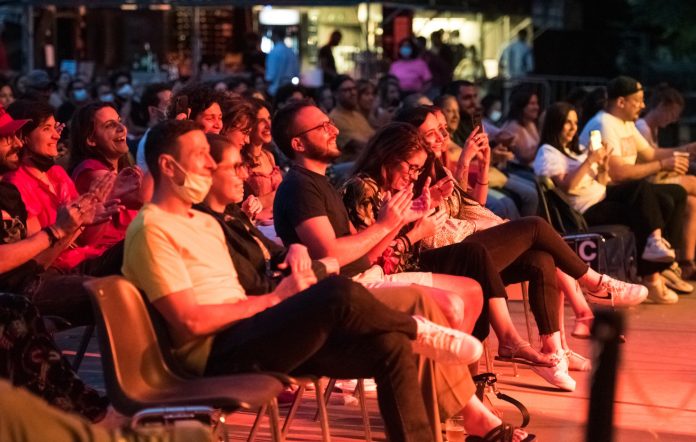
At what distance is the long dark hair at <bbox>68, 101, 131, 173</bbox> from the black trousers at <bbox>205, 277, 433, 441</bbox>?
7.77ft

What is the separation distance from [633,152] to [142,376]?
6.86 meters

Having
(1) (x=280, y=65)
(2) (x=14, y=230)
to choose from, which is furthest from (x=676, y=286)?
(1) (x=280, y=65)

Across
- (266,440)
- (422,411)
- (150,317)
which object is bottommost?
(266,440)

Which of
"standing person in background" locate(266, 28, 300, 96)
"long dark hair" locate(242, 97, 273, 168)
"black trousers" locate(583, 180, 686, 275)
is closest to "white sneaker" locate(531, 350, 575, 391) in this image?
"long dark hair" locate(242, 97, 273, 168)

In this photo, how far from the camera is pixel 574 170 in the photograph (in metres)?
10.2

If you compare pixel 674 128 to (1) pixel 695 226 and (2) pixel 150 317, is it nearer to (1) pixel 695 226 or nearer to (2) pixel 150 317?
(1) pixel 695 226

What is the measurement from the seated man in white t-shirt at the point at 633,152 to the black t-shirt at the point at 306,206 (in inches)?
179

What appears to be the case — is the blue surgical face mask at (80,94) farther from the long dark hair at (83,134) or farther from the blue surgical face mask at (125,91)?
the long dark hair at (83,134)

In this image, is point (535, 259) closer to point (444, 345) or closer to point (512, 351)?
point (512, 351)

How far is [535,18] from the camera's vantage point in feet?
86.8

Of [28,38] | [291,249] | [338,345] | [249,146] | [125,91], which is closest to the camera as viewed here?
[338,345]

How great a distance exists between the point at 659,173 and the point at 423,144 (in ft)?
15.3

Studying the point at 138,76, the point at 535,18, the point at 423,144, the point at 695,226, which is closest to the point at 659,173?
the point at 695,226

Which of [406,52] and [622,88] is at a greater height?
[406,52]
